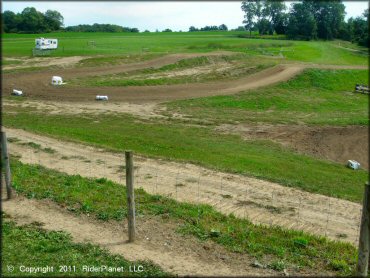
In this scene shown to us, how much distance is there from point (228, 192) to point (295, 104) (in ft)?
69.6

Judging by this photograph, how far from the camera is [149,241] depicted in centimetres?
870

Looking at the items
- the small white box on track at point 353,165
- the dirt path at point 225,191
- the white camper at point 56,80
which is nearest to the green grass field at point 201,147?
the small white box on track at point 353,165

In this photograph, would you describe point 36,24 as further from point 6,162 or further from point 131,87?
point 6,162

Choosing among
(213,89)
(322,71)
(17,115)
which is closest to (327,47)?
(322,71)

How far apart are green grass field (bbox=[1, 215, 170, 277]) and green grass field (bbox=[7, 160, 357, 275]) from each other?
1.52m

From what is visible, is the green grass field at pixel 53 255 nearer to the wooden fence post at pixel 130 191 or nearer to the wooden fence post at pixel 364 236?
the wooden fence post at pixel 130 191

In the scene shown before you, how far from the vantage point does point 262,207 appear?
12.9m

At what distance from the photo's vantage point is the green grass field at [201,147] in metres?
17.2

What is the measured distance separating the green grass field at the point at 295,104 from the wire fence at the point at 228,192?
452 inches

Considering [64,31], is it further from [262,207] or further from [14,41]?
[262,207]

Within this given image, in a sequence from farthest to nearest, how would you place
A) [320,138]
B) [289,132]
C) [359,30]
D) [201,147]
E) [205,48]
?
[205,48]
[289,132]
[320,138]
[201,147]
[359,30]

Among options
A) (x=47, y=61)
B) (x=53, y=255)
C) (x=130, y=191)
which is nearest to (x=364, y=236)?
(x=130, y=191)

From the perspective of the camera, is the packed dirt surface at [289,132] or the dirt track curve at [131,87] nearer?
the packed dirt surface at [289,132]

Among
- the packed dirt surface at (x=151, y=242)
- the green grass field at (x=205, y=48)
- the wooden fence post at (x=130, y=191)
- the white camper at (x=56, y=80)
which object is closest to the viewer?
the packed dirt surface at (x=151, y=242)
